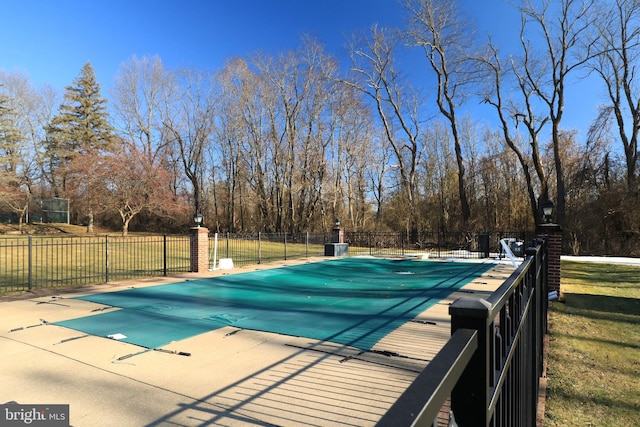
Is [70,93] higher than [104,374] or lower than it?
higher

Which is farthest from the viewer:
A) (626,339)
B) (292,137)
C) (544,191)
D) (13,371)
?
(292,137)

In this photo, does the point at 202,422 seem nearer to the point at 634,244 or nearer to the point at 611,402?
the point at 611,402

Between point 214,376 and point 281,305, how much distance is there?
3746 millimetres

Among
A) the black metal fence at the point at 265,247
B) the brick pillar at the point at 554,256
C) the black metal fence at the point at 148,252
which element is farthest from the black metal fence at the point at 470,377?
the black metal fence at the point at 265,247

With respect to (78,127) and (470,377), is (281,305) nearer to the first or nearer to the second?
(470,377)

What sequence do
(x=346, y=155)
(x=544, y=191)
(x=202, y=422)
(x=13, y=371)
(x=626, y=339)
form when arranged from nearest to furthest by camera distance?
(x=202, y=422), (x=13, y=371), (x=626, y=339), (x=544, y=191), (x=346, y=155)

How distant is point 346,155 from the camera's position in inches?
1401

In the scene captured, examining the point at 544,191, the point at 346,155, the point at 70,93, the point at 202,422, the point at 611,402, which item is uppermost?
the point at 70,93

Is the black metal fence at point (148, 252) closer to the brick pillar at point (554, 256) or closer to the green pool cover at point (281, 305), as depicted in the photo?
the green pool cover at point (281, 305)

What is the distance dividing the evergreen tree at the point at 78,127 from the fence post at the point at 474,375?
128 ft

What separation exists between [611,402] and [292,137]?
101 feet

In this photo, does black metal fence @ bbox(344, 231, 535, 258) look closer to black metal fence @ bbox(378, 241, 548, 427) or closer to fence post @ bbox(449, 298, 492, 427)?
black metal fence @ bbox(378, 241, 548, 427)

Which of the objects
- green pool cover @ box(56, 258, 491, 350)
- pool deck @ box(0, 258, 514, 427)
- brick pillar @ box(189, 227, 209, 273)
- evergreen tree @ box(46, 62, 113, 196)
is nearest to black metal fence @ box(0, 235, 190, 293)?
brick pillar @ box(189, 227, 209, 273)

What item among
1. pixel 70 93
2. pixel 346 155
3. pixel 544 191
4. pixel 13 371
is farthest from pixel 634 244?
pixel 70 93
